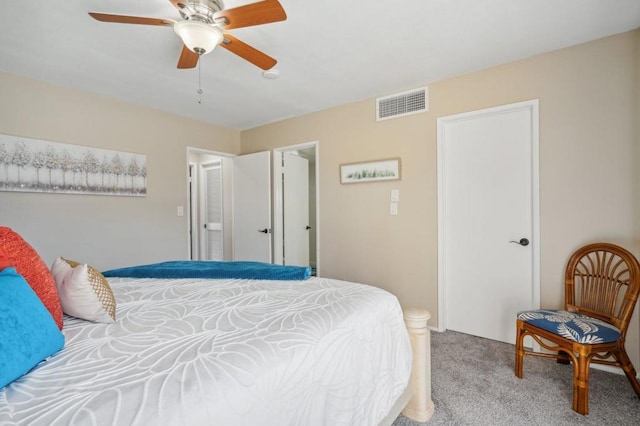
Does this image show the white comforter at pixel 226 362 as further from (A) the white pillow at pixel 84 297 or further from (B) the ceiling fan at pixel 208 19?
(B) the ceiling fan at pixel 208 19

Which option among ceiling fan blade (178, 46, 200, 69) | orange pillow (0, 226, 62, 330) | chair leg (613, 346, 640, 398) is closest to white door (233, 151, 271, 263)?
ceiling fan blade (178, 46, 200, 69)

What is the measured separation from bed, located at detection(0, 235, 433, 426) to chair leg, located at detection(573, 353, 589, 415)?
2.83ft

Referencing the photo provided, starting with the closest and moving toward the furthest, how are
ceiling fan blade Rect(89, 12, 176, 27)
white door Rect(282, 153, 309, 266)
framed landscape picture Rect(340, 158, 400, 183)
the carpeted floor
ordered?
1. ceiling fan blade Rect(89, 12, 176, 27)
2. the carpeted floor
3. framed landscape picture Rect(340, 158, 400, 183)
4. white door Rect(282, 153, 309, 266)

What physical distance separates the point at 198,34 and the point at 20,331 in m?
1.57

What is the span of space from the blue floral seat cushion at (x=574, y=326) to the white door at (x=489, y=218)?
0.49 meters

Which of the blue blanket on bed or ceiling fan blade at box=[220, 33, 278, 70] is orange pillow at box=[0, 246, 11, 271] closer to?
the blue blanket on bed

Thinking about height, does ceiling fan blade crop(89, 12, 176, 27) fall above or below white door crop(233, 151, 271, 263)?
above

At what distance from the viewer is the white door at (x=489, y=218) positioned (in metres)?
2.61

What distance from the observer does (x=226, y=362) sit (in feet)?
2.84

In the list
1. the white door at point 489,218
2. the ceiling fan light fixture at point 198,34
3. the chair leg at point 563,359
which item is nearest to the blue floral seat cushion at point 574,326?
the chair leg at point 563,359

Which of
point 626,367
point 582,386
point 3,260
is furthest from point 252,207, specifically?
point 626,367

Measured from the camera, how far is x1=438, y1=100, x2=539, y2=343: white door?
2.61 metres

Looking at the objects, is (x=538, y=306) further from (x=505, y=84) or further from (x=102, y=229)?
(x=102, y=229)

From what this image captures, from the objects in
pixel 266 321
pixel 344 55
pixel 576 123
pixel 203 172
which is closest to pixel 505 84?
pixel 576 123
